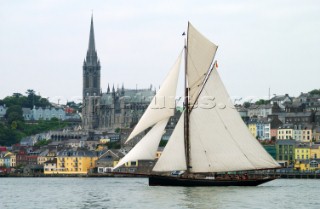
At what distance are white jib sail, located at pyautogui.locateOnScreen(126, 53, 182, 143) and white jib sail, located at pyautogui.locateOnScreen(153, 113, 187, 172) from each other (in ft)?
4.94

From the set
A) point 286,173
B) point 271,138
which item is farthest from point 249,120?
point 286,173

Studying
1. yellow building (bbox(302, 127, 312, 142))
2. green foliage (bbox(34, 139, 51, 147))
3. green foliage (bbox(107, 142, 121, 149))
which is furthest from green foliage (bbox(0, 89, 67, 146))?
yellow building (bbox(302, 127, 312, 142))

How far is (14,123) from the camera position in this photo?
169625 millimetres

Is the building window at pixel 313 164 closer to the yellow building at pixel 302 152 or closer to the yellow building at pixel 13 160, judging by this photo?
the yellow building at pixel 302 152

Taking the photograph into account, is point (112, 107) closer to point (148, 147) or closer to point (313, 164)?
point (313, 164)

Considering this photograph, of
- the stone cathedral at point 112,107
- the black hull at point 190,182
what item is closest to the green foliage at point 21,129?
the stone cathedral at point 112,107

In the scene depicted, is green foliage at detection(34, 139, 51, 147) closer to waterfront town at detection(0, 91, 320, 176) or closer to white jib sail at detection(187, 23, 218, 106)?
waterfront town at detection(0, 91, 320, 176)

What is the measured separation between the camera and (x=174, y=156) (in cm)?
5506

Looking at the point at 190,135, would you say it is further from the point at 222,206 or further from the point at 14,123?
the point at 14,123

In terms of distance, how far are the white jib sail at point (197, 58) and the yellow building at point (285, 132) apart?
66.4 meters

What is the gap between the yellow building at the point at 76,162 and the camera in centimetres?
11756

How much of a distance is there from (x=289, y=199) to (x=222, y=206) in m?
6.88

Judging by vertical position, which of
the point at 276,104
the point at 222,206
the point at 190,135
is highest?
the point at 276,104

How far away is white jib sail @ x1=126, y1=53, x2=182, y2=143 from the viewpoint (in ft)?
177
